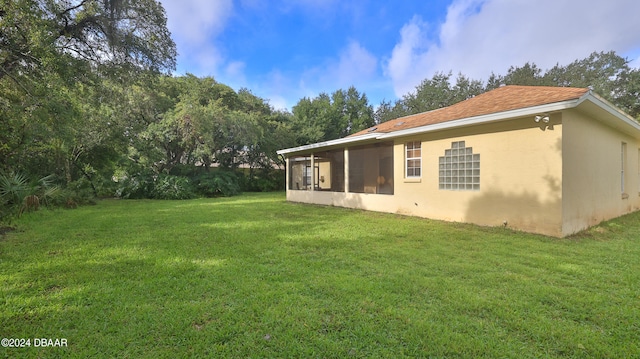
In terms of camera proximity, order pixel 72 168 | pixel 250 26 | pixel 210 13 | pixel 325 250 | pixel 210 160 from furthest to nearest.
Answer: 1. pixel 210 160
2. pixel 72 168
3. pixel 250 26
4. pixel 210 13
5. pixel 325 250

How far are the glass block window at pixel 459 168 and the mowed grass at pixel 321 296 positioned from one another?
6.55ft

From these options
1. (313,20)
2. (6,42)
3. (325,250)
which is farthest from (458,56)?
(6,42)

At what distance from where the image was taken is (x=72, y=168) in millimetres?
14594

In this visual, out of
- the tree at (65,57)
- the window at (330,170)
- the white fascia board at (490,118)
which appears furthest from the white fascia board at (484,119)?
the tree at (65,57)

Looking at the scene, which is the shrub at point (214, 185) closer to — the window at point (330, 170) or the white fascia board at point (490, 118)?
the window at point (330, 170)

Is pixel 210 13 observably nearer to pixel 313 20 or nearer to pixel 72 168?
pixel 313 20

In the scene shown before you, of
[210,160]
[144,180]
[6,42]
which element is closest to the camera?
[6,42]

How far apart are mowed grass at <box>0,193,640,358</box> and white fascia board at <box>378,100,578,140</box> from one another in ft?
8.83

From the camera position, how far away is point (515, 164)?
661 cm

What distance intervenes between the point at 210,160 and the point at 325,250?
56.4 ft

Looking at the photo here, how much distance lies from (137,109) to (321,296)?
57.3ft

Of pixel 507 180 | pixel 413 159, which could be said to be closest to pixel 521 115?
pixel 507 180

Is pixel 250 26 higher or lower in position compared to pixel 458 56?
lower

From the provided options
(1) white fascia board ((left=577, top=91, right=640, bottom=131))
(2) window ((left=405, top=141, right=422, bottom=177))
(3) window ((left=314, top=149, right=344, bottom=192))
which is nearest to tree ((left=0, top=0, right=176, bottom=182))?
(3) window ((left=314, top=149, right=344, bottom=192))
